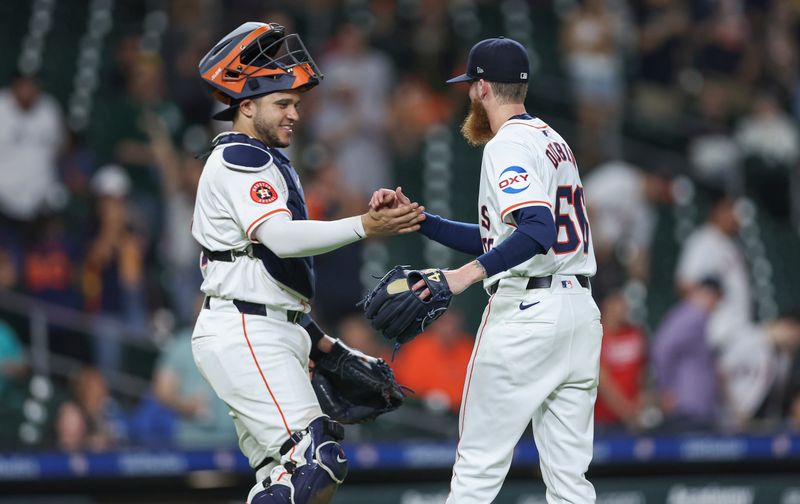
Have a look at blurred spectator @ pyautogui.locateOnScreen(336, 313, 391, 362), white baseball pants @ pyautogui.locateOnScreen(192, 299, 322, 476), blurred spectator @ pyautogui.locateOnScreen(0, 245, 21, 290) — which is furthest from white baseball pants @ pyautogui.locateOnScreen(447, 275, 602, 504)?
blurred spectator @ pyautogui.locateOnScreen(0, 245, 21, 290)

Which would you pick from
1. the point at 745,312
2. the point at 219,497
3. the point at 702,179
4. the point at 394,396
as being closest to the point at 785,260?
the point at 702,179

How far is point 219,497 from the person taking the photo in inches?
300

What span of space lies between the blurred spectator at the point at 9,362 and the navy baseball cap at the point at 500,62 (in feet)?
14.2

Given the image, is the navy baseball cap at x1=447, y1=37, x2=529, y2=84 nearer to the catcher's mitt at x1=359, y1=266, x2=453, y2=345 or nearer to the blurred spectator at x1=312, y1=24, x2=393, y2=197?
the catcher's mitt at x1=359, y1=266, x2=453, y2=345

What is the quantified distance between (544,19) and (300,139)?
3.66 m

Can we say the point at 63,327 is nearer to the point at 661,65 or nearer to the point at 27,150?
the point at 27,150

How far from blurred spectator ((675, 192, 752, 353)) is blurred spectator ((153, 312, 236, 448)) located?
3422 millimetres

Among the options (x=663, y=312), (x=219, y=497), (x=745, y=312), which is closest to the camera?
(x=219, y=497)

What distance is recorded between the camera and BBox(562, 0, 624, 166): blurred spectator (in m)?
11.3

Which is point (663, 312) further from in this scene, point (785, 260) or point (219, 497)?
point (219, 497)

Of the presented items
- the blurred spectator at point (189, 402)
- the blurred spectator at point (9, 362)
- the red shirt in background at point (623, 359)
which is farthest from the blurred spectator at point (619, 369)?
the blurred spectator at point (9, 362)

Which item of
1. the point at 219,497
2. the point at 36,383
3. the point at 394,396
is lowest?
the point at 219,497

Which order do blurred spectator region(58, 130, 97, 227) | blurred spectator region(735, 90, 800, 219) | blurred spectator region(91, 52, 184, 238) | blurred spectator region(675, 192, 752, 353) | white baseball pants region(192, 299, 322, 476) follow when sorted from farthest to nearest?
blurred spectator region(735, 90, 800, 219), blurred spectator region(91, 52, 184, 238), blurred spectator region(58, 130, 97, 227), blurred spectator region(675, 192, 752, 353), white baseball pants region(192, 299, 322, 476)

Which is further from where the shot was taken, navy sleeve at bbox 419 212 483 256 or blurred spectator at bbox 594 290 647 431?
blurred spectator at bbox 594 290 647 431
